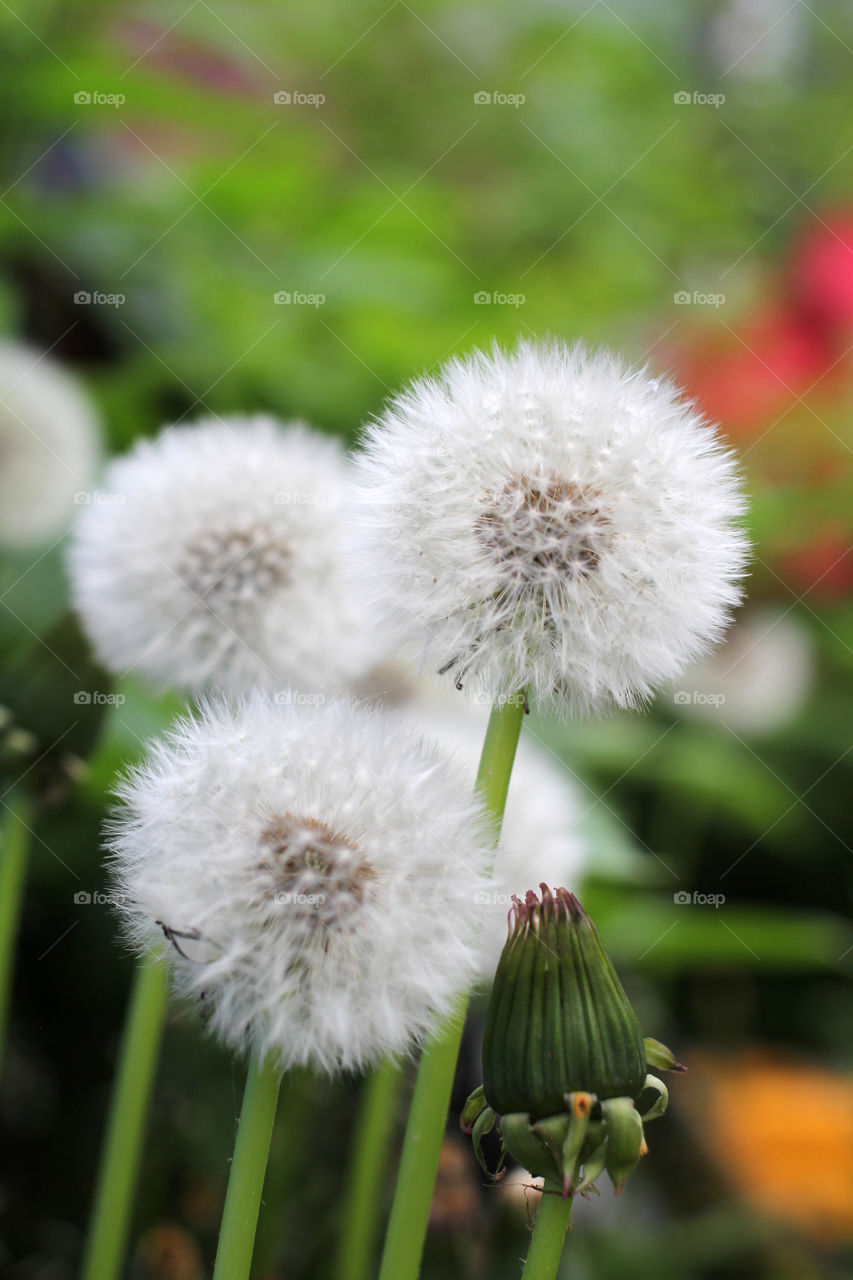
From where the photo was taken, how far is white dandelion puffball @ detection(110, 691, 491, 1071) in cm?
35

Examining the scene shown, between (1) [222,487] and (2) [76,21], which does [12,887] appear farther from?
(2) [76,21]

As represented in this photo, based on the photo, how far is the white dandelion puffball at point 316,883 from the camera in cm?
35

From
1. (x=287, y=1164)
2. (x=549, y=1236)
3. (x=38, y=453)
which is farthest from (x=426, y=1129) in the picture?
(x=38, y=453)

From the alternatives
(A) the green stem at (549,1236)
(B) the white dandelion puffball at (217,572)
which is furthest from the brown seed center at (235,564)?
(A) the green stem at (549,1236)

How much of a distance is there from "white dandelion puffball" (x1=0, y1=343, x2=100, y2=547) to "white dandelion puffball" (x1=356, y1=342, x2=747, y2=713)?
1.89 feet

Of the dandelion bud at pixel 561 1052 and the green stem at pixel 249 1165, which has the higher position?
the dandelion bud at pixel 561 1052

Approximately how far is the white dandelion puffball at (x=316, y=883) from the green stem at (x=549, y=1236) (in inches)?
2.5

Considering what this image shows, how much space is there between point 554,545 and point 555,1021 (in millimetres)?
159

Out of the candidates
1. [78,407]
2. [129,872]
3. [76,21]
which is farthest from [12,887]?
[76,21]

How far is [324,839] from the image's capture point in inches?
14.3

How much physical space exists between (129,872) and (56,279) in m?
1.09

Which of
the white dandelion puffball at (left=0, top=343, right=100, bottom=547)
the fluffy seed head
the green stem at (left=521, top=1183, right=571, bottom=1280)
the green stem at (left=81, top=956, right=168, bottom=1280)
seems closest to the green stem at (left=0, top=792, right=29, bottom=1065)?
the green stem at (left=81, top=956, right=168, bottom=1280)

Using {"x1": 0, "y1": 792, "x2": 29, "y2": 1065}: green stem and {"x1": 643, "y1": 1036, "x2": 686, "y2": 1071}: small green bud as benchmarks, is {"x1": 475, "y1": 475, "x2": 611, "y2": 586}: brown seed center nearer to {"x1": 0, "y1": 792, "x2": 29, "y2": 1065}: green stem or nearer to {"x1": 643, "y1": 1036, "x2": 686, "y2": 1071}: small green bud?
{"x1": 643, "y1": 1036, "x2": 686, "y2": 1071}: small green bud

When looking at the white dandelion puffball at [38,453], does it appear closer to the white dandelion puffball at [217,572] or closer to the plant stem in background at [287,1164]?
the white dandelion puffball at [217,572]
